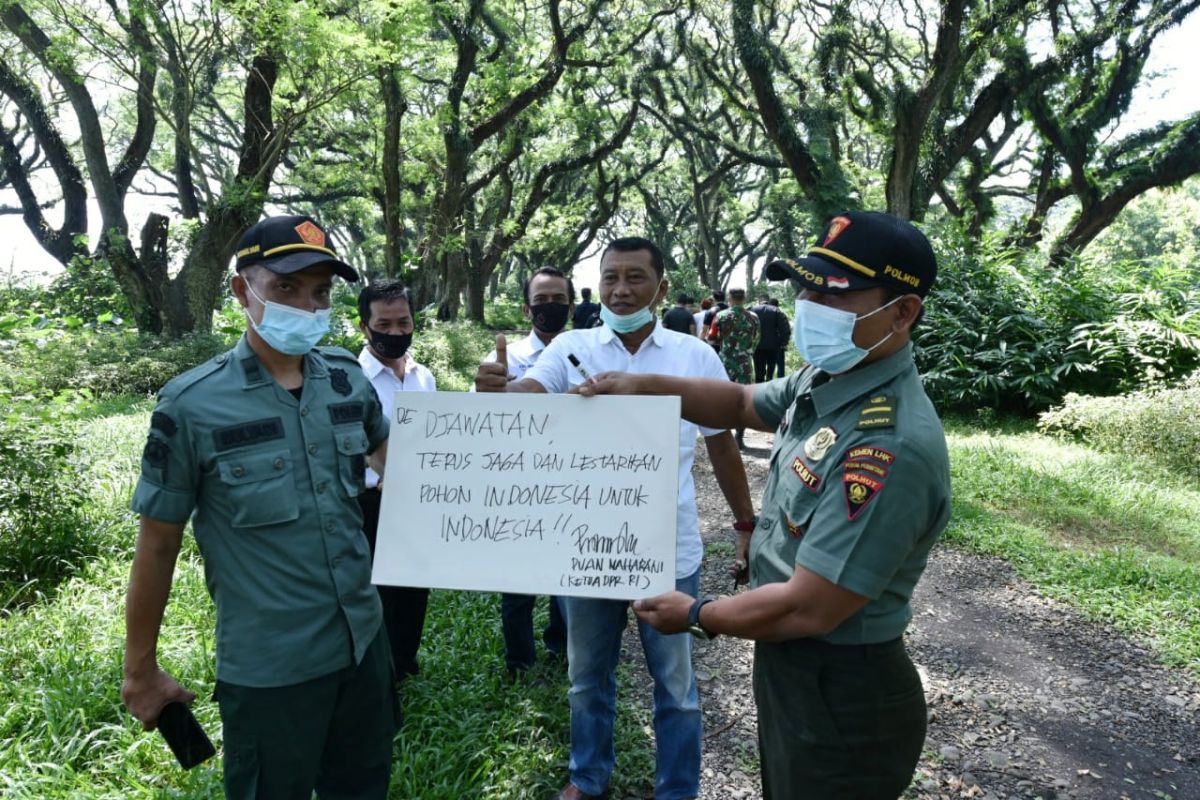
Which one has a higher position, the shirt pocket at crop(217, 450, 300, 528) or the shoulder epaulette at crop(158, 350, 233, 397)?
the shoulder epaulette at crop(158, 350, 233, 397)

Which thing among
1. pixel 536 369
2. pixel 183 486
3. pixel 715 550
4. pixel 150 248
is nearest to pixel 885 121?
pixel 715 550

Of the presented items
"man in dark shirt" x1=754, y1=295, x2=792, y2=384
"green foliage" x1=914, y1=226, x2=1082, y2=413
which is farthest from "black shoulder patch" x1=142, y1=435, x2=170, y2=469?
"green foliage" x1=914, y1=226, x2=1082, y2=413

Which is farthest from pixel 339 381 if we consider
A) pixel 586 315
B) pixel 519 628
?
pixel 586 315

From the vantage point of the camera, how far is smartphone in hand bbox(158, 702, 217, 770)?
1.91 metres

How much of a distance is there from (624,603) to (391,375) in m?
1.60

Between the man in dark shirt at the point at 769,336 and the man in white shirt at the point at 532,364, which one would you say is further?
the man in dark shirt at the point at 769,336

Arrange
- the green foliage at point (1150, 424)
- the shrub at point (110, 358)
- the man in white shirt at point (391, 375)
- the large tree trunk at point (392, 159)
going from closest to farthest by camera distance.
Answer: the man in white shirt at point (391, 375)
the green foliage at point (1150, 424)
the shrub at point (110, 358)
the large tree trunk at point (392, 159)

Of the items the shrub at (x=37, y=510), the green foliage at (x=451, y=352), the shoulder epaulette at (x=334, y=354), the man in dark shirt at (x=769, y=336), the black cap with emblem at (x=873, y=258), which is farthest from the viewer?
the green foliage at (x=451, y=352)

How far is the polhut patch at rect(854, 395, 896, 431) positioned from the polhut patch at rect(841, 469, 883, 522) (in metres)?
0.11

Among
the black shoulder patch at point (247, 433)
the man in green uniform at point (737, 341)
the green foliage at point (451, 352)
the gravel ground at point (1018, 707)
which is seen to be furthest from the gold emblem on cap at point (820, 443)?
the green foliage at point (451, 352)

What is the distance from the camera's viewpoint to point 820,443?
5.67 ft

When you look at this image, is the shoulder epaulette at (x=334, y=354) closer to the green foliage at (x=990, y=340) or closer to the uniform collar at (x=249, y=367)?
the uniform collar at (x=249, y=367)

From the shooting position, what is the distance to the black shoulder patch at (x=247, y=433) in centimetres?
182

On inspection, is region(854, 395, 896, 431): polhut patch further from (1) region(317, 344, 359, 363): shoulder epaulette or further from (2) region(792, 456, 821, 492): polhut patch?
(1) region(317, 344, 359, 363): shoulder epaulette
